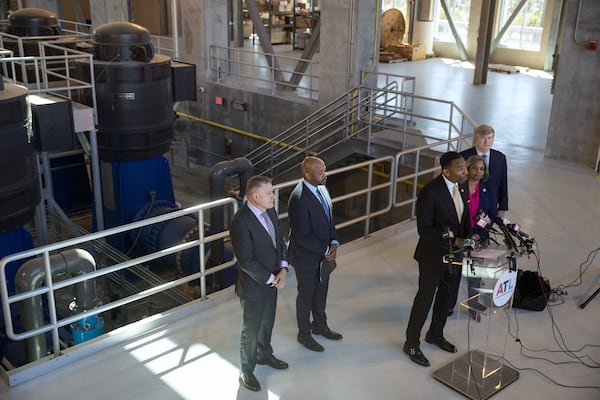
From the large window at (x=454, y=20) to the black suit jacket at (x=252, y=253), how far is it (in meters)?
23.5

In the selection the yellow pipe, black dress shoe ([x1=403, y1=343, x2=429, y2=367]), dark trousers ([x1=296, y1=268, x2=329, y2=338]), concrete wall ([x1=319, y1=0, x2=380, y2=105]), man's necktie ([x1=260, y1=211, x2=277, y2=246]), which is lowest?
the yellow pipe

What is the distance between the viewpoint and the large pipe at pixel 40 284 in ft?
18.1

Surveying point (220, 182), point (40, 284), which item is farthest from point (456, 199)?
point (40, 284)

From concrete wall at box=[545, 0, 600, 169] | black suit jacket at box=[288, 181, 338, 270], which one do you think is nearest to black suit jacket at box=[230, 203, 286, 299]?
black suit jacket at box=[288, 181, 338, 270]

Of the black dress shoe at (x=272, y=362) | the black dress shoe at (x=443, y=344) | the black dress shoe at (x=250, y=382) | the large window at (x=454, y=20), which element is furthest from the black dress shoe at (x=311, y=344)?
the large window at (x=454, y=20)

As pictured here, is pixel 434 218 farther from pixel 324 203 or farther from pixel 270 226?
pixel 270 226

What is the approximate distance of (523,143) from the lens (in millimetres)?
13086

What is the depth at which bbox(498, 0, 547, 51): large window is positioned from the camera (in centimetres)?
2400

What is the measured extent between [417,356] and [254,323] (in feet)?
5.15

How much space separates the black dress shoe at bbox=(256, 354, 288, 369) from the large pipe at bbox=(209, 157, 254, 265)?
2.36m

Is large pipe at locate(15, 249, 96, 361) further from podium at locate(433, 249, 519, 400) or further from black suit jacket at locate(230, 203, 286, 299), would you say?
podium at locate(433, 249, 519, 400)

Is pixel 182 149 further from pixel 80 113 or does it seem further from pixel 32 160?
pixel 32 160

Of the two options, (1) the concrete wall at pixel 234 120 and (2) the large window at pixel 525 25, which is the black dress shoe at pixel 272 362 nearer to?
(1) the concrete wall at pixel 234 120

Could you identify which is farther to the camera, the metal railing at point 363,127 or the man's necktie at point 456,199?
the metal railing at point 363,127
